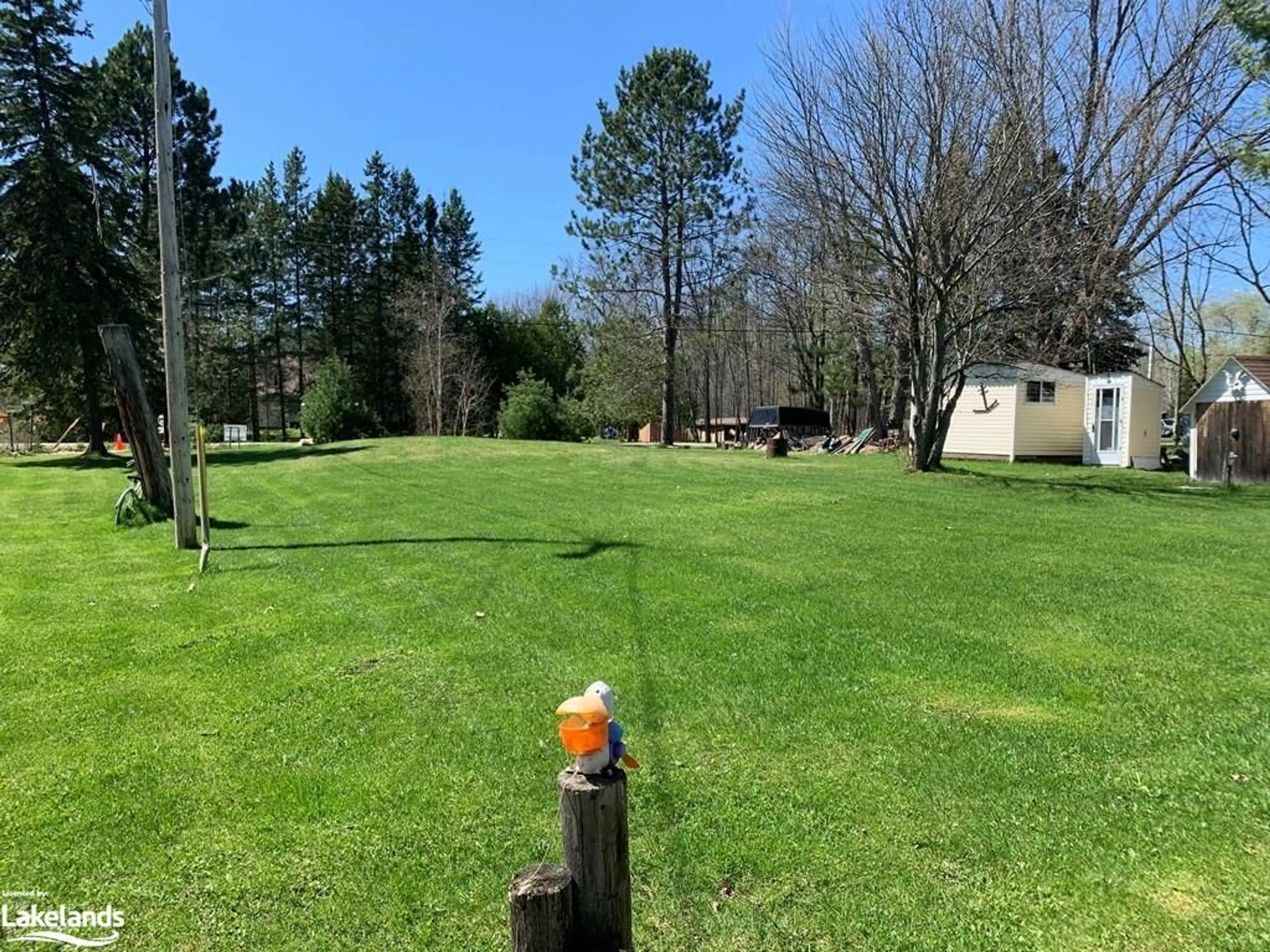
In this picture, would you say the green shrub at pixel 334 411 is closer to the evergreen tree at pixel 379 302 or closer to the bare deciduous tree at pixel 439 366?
the bare deciduous tree at pixel 439 366

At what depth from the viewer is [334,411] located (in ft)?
82.6

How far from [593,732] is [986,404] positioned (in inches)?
855

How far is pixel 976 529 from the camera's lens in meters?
8.71

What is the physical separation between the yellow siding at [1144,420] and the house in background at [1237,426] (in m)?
3.60

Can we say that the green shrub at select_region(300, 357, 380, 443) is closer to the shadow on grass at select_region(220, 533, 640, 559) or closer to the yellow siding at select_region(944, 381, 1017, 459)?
the yellow siding at select_region(944, 381, 1017, 459)

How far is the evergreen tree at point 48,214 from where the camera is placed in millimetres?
19484

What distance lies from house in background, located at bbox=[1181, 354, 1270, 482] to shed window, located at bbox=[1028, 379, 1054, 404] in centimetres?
545

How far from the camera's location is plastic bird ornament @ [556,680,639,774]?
66.7 inches

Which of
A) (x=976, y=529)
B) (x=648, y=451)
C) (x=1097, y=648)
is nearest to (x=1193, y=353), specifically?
(x=648, y=451)

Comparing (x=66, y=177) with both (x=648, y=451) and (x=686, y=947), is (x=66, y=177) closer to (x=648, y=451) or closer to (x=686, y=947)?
(x=648, y=451)

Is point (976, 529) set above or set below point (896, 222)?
below

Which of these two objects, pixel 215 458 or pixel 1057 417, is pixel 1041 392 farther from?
pixel 215 458

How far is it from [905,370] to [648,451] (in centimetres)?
734

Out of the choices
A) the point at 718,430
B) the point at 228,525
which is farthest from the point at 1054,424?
the point at 228,525
